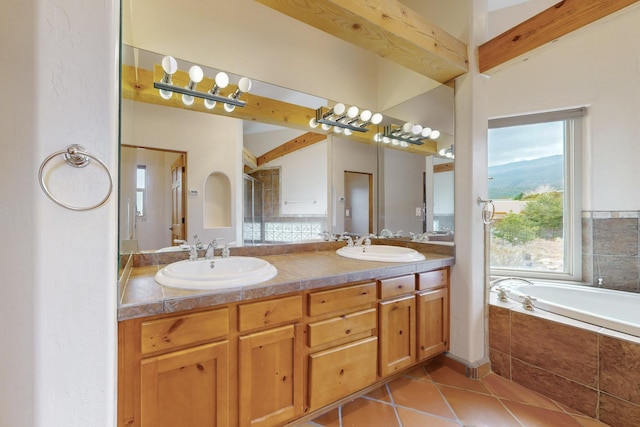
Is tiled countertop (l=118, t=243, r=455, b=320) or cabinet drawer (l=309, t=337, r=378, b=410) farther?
cabinet drawer (l=309, t=337, r=378, b=410)

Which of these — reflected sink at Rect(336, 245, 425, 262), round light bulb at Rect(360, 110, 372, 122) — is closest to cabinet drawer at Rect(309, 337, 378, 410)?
reflected sink at Rect(336, 245, 425, 262)

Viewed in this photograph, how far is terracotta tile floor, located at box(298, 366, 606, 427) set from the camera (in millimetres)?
1456

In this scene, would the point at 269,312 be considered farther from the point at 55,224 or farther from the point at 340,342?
the point at 55,224

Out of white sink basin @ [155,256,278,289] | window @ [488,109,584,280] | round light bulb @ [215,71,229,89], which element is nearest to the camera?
white sink basin @ [155,256,278,289]

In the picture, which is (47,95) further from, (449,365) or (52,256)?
(449,365)

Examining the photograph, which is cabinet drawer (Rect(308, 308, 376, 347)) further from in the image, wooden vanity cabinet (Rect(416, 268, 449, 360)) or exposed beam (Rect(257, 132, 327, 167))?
exposed beam (Rect(257, 132, 327, 167))

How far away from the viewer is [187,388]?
1.05 meters

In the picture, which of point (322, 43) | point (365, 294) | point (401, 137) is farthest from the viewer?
point (401, 137)

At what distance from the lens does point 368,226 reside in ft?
8.59

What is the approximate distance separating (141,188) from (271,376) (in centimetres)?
126

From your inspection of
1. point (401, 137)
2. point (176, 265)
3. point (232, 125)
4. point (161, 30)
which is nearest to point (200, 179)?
point (232, 125)

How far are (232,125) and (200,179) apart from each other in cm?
45

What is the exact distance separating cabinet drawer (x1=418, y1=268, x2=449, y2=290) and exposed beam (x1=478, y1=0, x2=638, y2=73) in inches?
59.6

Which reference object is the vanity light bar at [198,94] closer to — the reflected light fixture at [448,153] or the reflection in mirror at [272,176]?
the reflection in mirror at [272,176]
